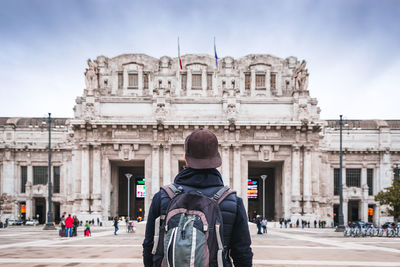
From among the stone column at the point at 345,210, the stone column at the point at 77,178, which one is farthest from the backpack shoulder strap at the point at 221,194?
the stone column at the point at 345,210

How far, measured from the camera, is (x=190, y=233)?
3.80 m

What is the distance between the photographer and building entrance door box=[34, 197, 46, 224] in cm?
6650

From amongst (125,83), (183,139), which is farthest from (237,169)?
(125,83)

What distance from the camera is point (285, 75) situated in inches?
2395

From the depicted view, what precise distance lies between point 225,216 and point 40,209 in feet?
223

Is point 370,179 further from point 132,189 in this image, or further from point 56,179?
point 56,179

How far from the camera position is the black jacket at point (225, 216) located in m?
4.20

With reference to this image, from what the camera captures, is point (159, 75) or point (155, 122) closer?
point (155, 122)

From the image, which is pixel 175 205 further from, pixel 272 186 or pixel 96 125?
pixel 272 186

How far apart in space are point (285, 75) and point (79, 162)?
28.4m

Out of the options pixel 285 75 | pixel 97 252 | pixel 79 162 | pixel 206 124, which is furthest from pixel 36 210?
pixel 97 252

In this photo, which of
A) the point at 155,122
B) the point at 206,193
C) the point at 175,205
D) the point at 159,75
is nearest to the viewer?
the point at 175,205

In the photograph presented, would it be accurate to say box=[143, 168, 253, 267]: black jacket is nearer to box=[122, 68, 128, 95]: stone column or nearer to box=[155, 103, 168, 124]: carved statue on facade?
box=[155, 103, 168, 124]: carved statue on facade

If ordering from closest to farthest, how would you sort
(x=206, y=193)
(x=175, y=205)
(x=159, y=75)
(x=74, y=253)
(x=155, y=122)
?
(x=175, y=205), (x=206, y=193), (x=74, y=253), (x=155, y=122), (x=159, y=75)
